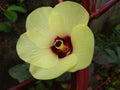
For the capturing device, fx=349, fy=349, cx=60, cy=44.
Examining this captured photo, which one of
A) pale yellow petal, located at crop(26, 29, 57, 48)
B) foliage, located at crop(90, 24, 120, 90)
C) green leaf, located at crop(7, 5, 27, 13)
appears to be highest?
pale yellow petal, located at crop(26, 29, 57, 48)

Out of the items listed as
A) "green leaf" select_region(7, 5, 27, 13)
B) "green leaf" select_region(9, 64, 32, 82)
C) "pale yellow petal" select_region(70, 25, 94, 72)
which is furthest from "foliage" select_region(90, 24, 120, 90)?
"pale yellow petal" select_region(70, 25, 94, 72)

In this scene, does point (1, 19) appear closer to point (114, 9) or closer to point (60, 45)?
point (114, 9)

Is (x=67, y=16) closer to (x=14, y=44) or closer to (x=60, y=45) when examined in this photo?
(x=60, y=45)

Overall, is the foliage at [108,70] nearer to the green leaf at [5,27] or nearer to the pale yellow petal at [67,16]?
the green leaf at [5,27]

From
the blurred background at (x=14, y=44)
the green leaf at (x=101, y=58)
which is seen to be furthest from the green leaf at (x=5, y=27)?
the green leaf at (x=101, y=58)

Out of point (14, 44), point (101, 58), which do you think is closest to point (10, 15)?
point (14, 44)

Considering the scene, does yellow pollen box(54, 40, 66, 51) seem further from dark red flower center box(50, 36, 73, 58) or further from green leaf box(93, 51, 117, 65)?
green leaf box(93, 51, 117, 65)

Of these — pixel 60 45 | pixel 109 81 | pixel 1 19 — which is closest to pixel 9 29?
pixel 1 19
